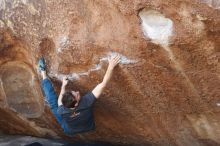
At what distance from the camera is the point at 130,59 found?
314cm

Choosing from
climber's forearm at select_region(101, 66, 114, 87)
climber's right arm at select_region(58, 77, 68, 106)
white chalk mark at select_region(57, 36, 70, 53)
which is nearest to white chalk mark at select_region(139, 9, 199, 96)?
climber's forearm at select_region(101, 66, 114, 87)

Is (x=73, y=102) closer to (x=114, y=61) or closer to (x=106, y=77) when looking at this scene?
(x=106, y=77)

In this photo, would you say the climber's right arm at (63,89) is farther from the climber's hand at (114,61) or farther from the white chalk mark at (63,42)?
the climber's hand at (114,61)

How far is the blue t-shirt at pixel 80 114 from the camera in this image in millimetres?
3348

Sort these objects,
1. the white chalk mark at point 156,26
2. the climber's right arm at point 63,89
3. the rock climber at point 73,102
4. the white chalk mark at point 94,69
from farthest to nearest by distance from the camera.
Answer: the climber's right arm at point 63,89, the rock climber at point 73,102, the white chalk mark at point 94,69, the white chalk mark at point 156,26

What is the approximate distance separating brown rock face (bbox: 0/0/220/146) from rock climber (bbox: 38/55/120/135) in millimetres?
64

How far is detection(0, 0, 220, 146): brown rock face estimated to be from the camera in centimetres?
289

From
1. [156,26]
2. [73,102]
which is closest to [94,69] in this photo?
[73,102]

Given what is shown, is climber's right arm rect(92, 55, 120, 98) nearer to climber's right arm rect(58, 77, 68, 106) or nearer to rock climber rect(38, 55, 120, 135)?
rock climber rect(38, 55, 120, 135)

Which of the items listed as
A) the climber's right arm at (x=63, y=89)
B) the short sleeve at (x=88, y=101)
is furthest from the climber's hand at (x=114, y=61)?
the climber's right arm at (x=63, y=89)

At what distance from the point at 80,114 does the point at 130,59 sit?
592 mm

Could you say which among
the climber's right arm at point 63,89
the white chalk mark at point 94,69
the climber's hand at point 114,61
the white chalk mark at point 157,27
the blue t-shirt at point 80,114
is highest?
the white chalk mark at point 157,27

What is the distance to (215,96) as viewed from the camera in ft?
10.5

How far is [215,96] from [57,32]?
121 cm
